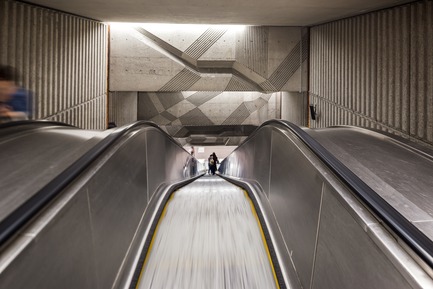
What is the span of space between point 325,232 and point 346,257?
238 mm

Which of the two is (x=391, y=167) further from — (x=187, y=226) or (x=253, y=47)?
(x=253, y=47)

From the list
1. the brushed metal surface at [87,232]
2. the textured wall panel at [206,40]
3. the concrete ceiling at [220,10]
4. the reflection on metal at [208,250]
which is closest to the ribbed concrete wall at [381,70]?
the concrete ceiling at [220,10]

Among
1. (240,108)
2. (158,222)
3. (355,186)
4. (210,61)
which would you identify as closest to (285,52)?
(210,61)

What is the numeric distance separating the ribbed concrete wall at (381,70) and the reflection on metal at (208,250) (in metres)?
4.52

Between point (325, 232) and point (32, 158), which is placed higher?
point (32, 158)

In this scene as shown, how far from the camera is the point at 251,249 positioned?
232 cm

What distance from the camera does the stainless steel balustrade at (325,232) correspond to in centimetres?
119

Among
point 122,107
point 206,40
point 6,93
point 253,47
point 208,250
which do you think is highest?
point 206,40

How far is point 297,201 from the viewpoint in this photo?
2.17 metres

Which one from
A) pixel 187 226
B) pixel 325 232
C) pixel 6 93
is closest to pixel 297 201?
pixel 325 232

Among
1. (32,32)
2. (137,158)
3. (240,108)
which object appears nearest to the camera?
(137,158)

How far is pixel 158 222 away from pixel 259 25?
27.1 feet

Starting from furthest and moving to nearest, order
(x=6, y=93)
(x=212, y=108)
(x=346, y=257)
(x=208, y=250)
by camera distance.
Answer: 1. (x=212, y=108)
2. (x=6, y=93)
3. (x=208, y=250)
4. (x=346, y=257)

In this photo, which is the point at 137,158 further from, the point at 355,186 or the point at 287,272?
the point at 355,186
